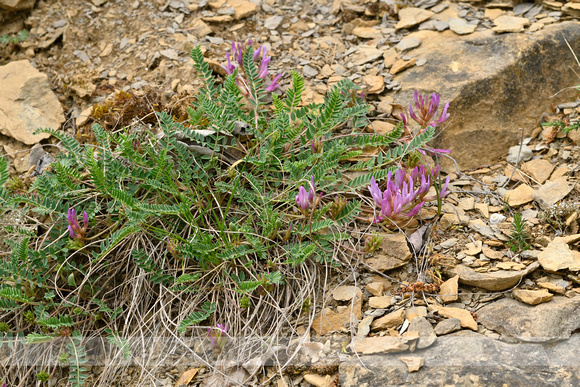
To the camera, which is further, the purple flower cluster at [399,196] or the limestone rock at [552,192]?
the limestone rock at [552,192]

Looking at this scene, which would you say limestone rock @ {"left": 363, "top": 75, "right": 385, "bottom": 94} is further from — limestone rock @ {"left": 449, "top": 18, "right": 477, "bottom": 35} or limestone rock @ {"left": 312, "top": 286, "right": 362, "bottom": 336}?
limestone rock @ {"left": 312, "top": 286, "right": 362, "bottom": 336}

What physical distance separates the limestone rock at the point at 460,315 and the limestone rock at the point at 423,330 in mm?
107

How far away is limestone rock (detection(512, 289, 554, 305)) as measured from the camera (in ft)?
7.82

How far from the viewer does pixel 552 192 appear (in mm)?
2957

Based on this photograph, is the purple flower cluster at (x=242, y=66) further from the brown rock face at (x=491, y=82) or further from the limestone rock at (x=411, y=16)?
the limestone rock at (x=411, y=16)

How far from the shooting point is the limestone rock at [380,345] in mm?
2278

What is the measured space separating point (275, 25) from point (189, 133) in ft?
5.77

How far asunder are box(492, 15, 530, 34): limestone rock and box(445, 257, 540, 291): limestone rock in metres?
2.14

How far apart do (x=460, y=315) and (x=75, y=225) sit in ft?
6.35

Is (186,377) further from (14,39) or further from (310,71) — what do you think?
(14,39)

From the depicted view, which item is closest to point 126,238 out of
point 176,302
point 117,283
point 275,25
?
point 117,283

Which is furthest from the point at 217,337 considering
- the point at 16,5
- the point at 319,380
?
the point at 16,5

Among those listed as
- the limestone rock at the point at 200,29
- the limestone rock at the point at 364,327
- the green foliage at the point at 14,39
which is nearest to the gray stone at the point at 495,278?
the limestone rock at the point at 364,327

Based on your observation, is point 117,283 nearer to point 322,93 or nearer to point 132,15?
point 322,93
